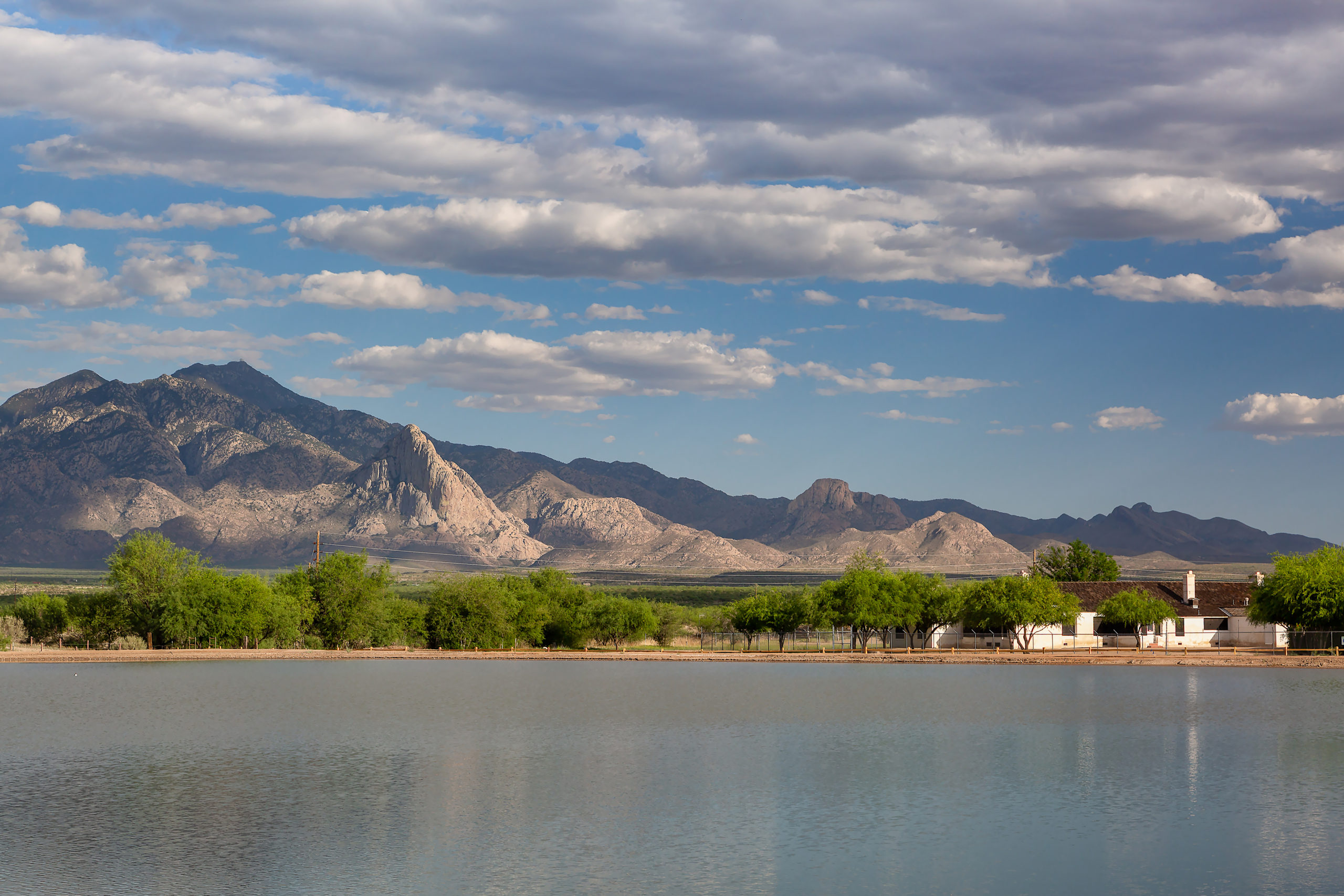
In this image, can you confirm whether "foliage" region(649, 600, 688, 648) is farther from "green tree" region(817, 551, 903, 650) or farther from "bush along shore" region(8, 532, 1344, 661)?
"green tree" region(817, 551, 903, 650)

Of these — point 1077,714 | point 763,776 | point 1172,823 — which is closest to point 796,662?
point 1077,714

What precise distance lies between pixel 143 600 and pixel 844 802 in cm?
8770

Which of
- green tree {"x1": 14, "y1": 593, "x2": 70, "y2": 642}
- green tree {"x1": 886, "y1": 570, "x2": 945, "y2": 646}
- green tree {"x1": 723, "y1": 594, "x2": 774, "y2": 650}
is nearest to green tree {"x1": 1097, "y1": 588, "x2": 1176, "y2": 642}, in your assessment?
green tree {"x1": 886, "y1": 570, "x2": 945, "y2": 646}

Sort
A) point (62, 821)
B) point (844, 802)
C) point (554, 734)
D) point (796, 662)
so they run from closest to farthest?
point (62, 821)
point (844, 802)
point (554, 734)
point (796, 662)

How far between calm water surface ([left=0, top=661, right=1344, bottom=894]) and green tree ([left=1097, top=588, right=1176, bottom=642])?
52.7 m

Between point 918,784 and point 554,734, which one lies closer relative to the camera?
point 918,784

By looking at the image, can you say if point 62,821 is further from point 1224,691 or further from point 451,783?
point 1224,691

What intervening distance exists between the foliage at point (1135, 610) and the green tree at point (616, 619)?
4366 centimetres

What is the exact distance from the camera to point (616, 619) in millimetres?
116000

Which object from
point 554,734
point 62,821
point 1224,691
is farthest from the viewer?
point 1224,691

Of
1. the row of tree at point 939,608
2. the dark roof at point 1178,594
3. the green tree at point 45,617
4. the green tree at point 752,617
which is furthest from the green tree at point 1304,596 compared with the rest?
the green tree at point 45,617

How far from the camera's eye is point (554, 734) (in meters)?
45.0

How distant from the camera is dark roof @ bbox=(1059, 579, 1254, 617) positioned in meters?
120

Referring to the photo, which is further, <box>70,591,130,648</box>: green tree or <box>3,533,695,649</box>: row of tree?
<box>70,591,130,648</box>: green tree
